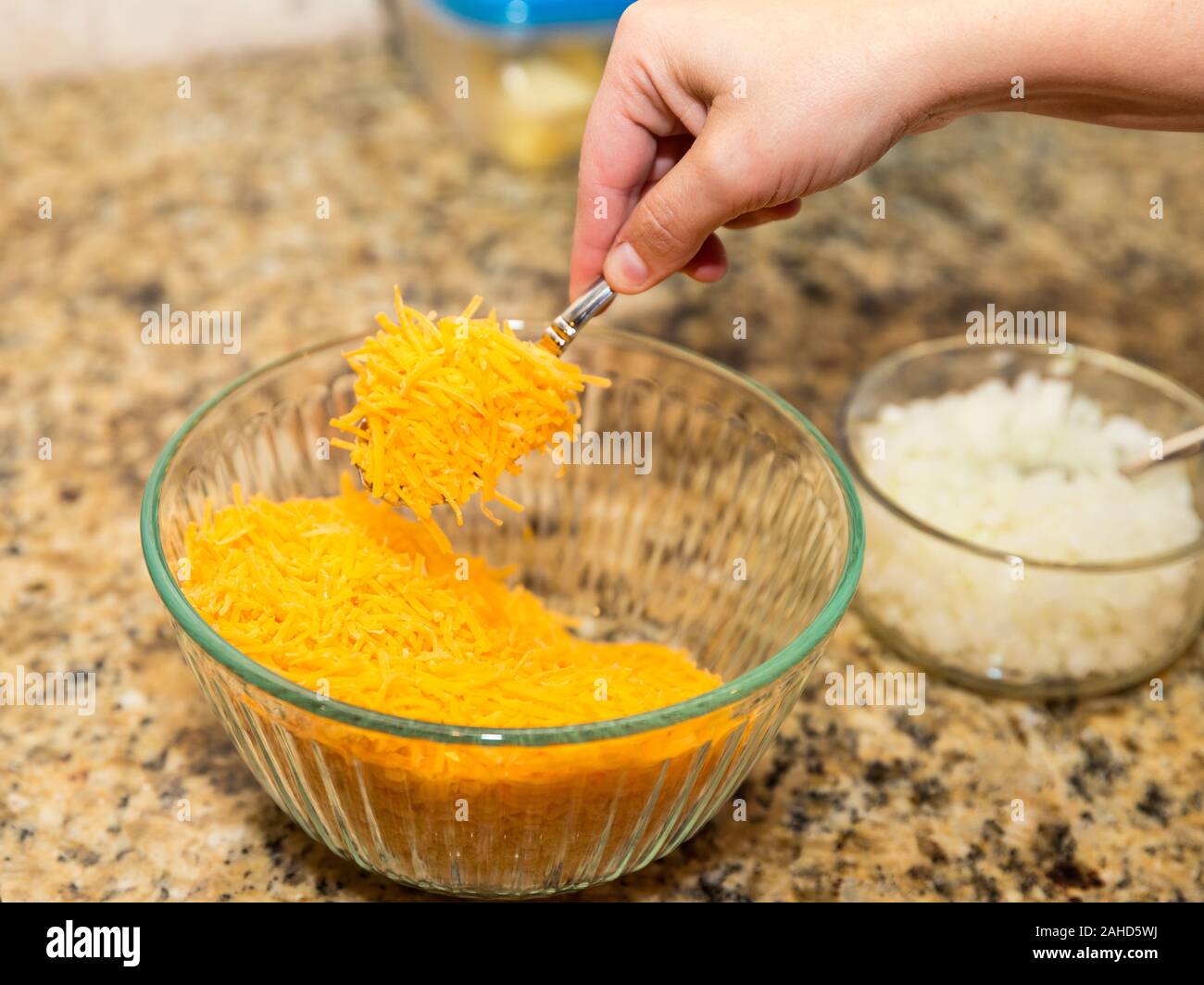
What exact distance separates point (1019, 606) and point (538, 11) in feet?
4.01

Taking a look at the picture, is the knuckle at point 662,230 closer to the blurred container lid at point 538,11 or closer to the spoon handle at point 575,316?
the spoon handle at point 575,316

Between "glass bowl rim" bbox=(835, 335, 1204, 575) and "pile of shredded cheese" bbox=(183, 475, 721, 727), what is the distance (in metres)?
0.28

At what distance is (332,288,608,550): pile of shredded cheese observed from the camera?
101 centimetres

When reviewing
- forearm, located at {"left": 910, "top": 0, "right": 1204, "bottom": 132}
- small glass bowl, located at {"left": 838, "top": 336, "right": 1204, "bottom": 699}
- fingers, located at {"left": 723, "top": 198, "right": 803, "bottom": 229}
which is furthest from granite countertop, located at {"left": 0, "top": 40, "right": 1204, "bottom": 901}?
forearm, located at {"left": 910, "top": 0, "right": 1204, "bottom": 132}

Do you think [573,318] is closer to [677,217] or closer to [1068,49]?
[677,217]

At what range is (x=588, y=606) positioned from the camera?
134cm

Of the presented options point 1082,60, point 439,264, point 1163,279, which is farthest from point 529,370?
point 1163,279

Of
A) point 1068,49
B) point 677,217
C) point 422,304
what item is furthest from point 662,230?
point 422,304

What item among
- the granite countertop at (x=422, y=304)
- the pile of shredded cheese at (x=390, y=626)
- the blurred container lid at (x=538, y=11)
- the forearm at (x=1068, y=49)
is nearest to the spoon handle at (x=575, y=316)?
the pile of shredded cheese at (x=390, y=626)

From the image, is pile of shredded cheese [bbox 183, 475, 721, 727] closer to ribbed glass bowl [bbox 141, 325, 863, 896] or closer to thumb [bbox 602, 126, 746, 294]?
ribbed glass bowl [bbox 141, 325, 863, 896]

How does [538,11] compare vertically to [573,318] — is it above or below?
above

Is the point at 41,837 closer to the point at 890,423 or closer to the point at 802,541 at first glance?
the point at 802,541

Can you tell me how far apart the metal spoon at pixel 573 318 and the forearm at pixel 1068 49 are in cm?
31

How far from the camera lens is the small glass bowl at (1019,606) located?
3.90 ft
